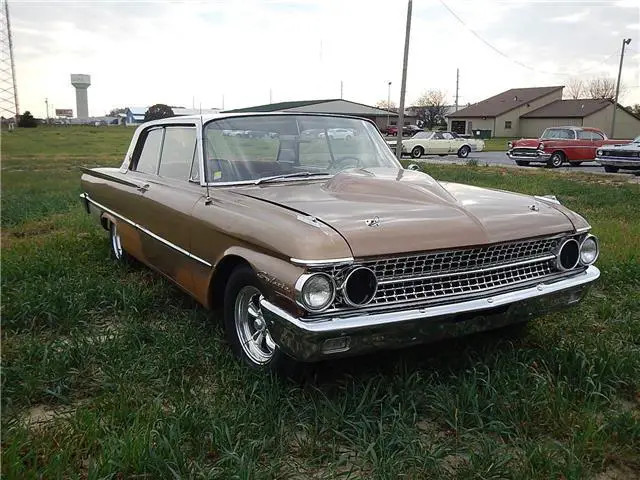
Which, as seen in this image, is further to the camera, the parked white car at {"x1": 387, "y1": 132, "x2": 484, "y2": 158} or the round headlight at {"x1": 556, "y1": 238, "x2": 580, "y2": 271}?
the parked white car at {"x1": 387, "y1": 132, "x2": 484, "y2": 158}

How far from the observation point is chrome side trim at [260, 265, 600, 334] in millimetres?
2526

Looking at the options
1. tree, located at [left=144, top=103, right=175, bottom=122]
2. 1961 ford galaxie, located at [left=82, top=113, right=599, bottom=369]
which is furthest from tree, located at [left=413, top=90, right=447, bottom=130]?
1961 ford galaxie, located at [left=82, top=113, right=599, bottom=369]

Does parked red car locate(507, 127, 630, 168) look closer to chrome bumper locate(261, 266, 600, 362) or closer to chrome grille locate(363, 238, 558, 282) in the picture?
chrome grille locate(363, 238, 558, 282)

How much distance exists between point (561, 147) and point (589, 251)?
18247 millimetres

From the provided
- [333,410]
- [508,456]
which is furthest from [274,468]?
[508,456]

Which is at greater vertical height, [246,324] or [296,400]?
[246,324]

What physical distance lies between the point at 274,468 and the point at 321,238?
1.01m

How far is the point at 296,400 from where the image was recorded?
9.51 feet

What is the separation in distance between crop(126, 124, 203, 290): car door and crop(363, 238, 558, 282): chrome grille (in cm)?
148

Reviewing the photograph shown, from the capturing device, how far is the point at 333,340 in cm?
257

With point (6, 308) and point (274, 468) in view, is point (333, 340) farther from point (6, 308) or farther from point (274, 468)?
point (6, 308)

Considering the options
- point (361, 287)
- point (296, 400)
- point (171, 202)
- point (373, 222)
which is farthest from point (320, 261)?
point (171, 202)

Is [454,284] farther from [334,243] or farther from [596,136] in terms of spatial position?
[596,136]

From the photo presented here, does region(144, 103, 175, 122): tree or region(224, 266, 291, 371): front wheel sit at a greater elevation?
region(144, 103, 175, 122): tree
